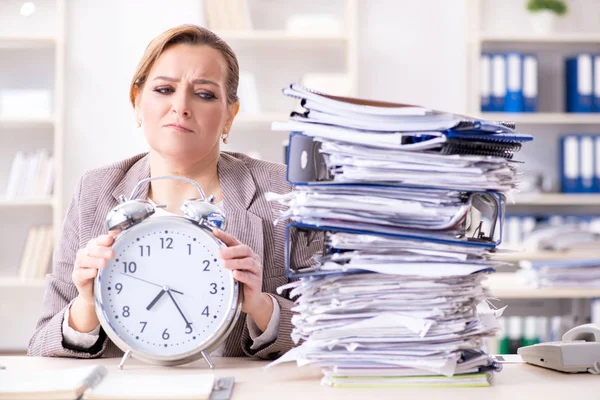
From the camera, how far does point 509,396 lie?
3.25 ft

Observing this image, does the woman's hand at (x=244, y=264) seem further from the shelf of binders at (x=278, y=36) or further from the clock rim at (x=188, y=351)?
the shelf of binders at (x=278, y=36)

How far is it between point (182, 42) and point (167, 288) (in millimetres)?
678

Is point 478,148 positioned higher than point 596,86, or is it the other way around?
point 596,86

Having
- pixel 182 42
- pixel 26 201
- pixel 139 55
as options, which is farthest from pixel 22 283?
pixel 182 42

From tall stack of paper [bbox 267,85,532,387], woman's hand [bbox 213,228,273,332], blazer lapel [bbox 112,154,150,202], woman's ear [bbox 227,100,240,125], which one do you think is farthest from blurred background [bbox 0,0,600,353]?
tall stack of paper [bbox 267,85,532,387]

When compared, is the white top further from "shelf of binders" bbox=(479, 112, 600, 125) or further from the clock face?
"shelf of binders" bbox=(479, 112, 600, 125)

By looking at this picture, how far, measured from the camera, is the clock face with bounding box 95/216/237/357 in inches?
44.7

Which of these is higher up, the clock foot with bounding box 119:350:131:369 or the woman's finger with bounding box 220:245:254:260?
the woman's finger with bounding box 220:245:254:260

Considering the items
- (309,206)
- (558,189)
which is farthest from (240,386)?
(558,189)

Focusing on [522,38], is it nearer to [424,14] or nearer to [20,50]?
[424,14]

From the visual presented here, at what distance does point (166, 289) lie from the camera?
113 cm

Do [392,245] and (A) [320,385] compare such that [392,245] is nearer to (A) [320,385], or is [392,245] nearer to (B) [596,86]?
(A) [320,385]

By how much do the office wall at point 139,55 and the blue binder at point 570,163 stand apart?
2.02 ft

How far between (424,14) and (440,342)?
3.67 m
